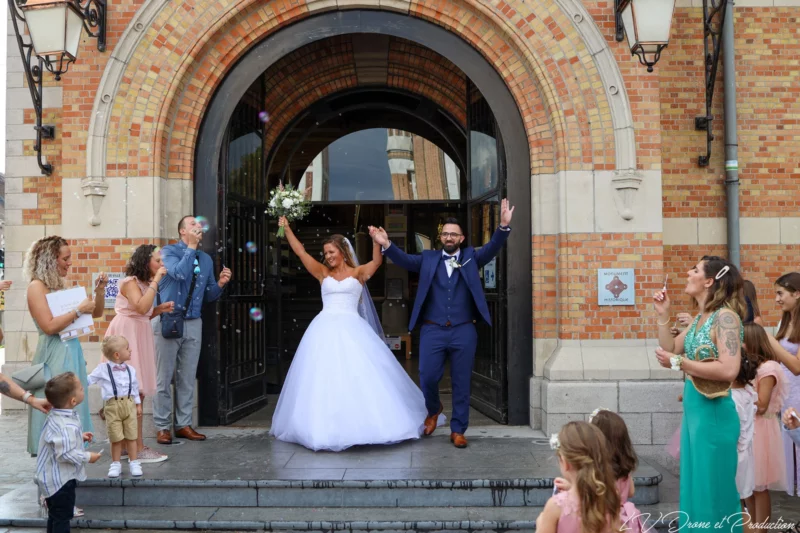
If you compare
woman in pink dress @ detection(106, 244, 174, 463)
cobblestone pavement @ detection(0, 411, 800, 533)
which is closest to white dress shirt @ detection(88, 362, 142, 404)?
woman in pink dress @ detection(106, 244, 174, 463)

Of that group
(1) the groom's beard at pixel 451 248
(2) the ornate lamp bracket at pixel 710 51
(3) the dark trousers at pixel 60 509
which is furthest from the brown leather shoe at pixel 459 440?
(2) the ornate lamp bracket at pixel 710 51

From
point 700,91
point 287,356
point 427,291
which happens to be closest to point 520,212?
point 427,291

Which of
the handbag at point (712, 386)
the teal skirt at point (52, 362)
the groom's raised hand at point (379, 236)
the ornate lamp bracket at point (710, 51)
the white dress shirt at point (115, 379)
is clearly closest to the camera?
the handbag at point (712, 386)

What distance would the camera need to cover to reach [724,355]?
3.95m

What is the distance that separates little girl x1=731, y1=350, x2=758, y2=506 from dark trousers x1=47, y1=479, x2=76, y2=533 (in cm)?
428

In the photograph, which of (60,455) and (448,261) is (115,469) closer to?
(60,455)

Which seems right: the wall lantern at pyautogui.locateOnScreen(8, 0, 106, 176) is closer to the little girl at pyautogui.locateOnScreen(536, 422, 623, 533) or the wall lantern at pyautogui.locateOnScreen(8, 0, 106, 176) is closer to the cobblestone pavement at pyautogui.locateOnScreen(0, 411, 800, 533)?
the cobblestone pavement at pyautogui.locateOnScreen(0, 411, 800, 533)

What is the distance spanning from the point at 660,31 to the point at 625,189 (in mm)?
1537

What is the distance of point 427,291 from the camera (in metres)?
6.76

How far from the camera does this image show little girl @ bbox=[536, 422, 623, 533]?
9.84ft

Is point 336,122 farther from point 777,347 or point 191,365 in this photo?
point 777,347

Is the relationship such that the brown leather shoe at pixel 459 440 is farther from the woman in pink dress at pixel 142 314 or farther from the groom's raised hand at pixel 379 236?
the woman in pink dress at pixel 142 314

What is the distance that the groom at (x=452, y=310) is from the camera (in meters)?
6.65

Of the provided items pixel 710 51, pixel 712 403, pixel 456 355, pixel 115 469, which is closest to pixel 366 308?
pixel 456 355
